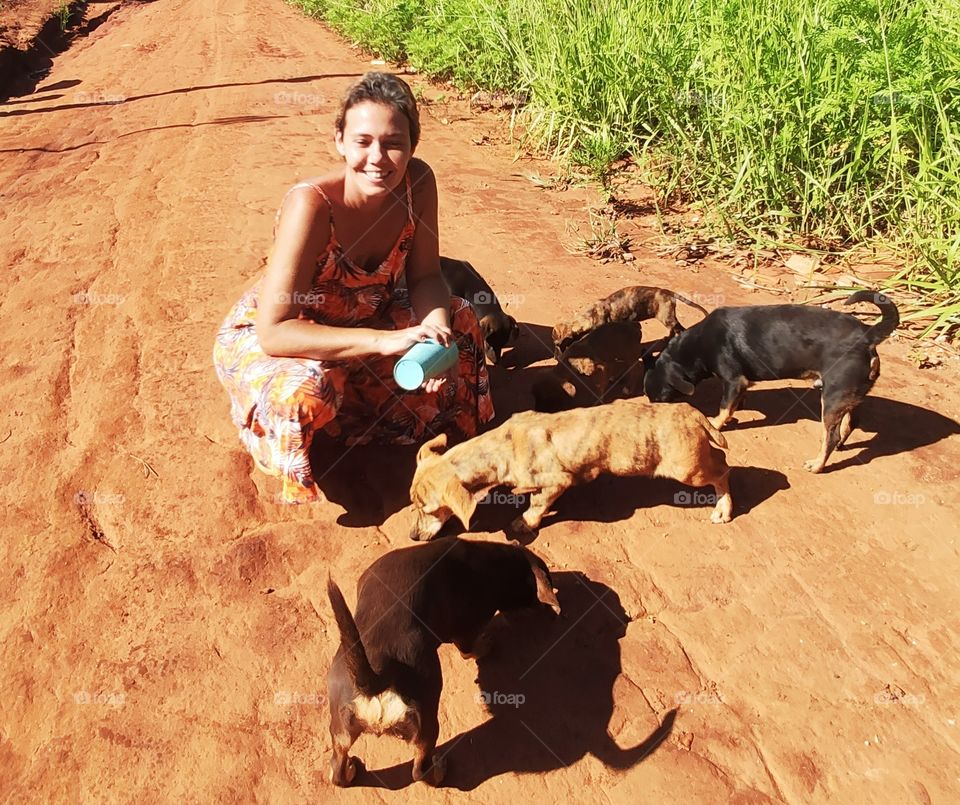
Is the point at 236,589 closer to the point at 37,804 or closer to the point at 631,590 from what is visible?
the point at 37,804

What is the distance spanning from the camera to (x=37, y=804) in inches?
105

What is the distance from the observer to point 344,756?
8.56 ft

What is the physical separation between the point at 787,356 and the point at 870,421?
84cm

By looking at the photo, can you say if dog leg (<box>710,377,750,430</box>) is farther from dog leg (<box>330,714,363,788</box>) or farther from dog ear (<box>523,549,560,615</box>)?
dog leg (<box>330,714,363,788</box>)

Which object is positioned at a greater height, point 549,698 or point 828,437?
point 828,437

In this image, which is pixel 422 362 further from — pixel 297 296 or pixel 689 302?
pixel 689 302

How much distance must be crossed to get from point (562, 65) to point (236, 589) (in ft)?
21.7

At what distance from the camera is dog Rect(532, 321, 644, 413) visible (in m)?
4.46

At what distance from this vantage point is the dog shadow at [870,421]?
4160mm

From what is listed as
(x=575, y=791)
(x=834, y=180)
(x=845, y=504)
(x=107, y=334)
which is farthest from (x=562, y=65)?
(x=575, y=791)
